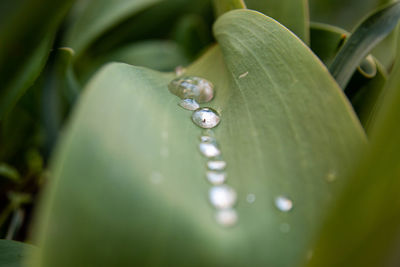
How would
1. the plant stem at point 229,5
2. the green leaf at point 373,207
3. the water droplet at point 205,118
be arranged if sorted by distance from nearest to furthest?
1. the green leaf at point 373,207
2. the water droplet at point 205,118
3. the plant stem at point 229,5

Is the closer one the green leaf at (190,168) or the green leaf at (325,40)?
the green leaf at (190,168)

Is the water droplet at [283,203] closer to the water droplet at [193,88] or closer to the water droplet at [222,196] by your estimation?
the water droplet at [222,196]

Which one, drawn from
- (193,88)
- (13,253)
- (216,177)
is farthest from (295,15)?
(13,253)

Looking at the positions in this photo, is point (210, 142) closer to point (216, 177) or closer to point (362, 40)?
point (216, 177)

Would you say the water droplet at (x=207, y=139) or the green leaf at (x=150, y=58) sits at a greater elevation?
the green leaf at (x=150, y=58)

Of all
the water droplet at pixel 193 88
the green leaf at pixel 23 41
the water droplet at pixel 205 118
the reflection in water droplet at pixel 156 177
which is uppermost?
the green leaf at pixel 23 41

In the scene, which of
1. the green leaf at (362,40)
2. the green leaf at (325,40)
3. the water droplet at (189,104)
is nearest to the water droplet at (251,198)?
the water droplet at (189,104)

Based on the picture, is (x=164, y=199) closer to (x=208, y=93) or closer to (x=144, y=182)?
(x=144, y=182)

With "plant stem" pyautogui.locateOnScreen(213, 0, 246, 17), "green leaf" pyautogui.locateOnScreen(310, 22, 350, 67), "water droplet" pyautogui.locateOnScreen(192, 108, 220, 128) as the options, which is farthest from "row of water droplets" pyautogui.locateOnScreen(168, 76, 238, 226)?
"green leaf" pyautogui.locateOnScreen(310, 22, 350, 67)
